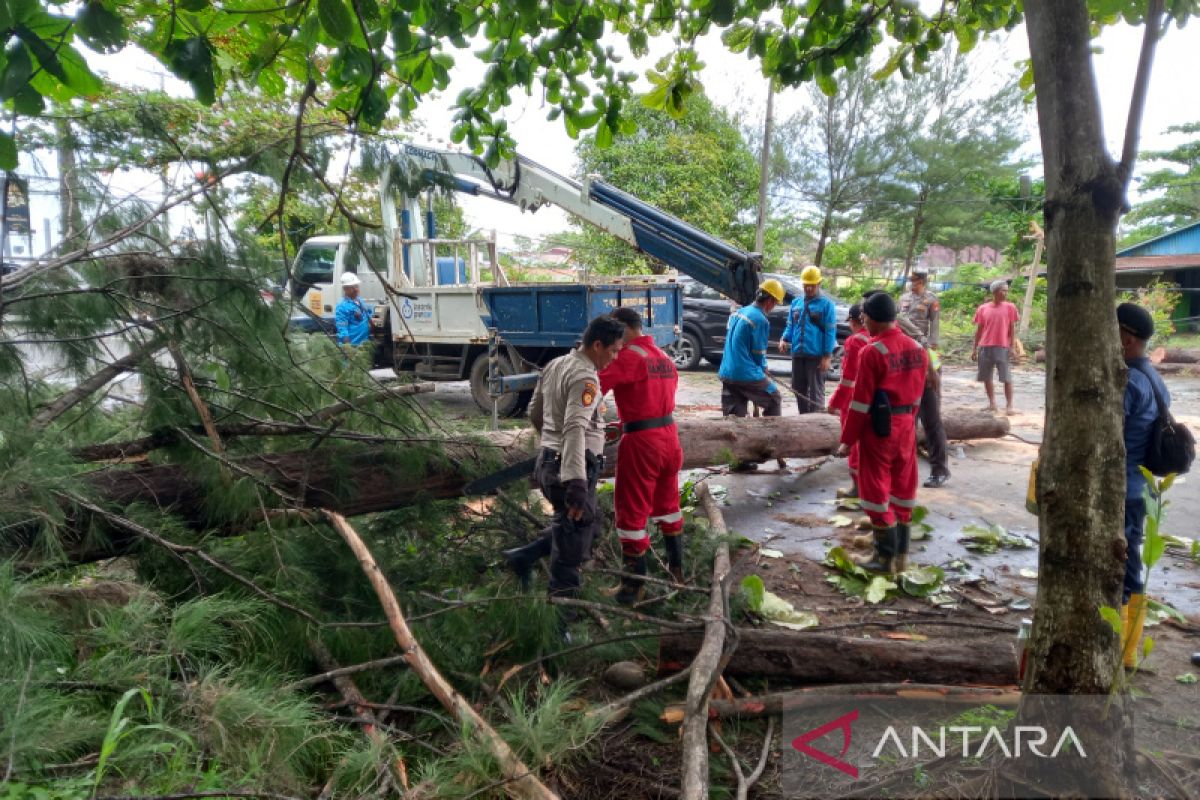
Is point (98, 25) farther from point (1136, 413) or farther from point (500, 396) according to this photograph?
point (500, 396)

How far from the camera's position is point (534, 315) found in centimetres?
827

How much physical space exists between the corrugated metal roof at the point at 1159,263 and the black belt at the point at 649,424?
2352 cm

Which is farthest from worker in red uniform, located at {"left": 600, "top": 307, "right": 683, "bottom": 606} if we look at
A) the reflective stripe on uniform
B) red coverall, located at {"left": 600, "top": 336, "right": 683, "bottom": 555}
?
the reflective stripe on uniform

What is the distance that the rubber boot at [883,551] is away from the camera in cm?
444

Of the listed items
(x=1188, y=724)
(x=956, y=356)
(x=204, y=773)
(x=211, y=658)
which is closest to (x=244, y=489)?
(x=211, y=658)

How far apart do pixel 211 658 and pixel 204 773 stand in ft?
2.54

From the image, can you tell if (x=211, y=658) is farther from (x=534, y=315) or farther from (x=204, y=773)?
(x=534, y=315)

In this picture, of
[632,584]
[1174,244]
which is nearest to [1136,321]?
[632,584]

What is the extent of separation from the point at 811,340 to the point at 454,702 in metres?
5.71

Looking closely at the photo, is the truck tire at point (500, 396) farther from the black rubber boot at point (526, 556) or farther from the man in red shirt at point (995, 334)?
the man in red shirt at point (995, 334)

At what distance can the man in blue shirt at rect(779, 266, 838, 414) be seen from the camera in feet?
23.7

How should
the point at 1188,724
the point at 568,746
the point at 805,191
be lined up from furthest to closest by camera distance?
the point at 805,191 < the point at 1188,724 < the point at 568,746

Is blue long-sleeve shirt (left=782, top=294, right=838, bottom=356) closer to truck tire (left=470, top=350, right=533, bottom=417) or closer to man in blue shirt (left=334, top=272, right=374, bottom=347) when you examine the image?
truck tire (left=470, top=350, right=533, bottom=417)

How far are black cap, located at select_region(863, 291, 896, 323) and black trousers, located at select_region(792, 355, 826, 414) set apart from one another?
3.04 metres
